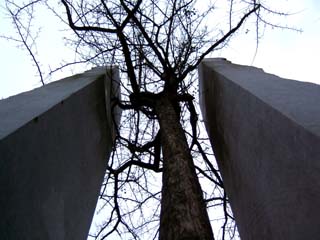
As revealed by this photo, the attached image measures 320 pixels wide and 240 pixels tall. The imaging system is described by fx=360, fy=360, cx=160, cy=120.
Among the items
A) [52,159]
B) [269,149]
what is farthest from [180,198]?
[52,159]

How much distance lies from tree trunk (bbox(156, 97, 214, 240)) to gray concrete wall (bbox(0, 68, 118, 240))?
2.77 feet

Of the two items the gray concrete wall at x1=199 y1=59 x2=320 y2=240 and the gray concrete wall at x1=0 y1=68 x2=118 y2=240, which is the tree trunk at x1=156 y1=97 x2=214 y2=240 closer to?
the gray concrete wall at x1=199 y1=59 x2=320 y2=240

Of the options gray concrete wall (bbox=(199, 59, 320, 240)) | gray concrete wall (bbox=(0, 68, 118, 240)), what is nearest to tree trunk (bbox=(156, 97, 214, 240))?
gray concrete wall (bbox=(199, 59, 320, 240))

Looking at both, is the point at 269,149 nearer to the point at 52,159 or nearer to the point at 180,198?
the point at 180,198

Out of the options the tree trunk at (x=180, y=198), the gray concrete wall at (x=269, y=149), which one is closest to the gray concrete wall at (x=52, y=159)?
the tree trunk at (x=180, y=198)

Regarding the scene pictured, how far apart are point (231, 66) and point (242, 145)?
124 cm

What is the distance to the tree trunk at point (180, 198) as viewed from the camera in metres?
2.14

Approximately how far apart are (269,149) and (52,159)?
5.25 ft

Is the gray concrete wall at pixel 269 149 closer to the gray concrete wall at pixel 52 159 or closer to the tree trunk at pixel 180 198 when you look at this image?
the tree trunk at pixel 180 198

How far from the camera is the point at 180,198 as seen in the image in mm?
2568

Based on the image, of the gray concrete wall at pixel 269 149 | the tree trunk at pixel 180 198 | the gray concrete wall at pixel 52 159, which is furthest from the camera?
the tree trunk at pixel 180 198

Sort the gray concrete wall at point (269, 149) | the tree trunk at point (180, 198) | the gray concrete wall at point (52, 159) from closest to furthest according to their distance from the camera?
the gray concrete wall at point (269, 149)
the gray concrete wall at point (52, 159)
the tree trunk at point (180, 198)

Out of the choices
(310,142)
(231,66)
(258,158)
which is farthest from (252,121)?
(231,66)

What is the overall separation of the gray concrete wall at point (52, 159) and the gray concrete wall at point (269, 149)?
1514mm
